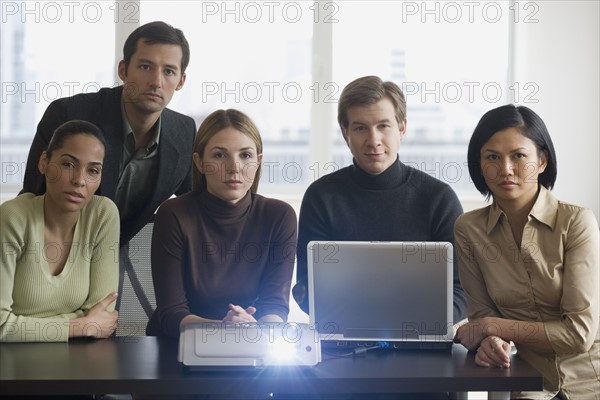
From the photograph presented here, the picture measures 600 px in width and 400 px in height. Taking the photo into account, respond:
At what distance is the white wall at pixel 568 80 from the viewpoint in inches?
175

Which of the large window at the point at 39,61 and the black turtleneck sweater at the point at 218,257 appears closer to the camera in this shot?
the black turtleneck sweater at the point at 218,257

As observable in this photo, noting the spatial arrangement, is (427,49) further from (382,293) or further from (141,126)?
(382,293)

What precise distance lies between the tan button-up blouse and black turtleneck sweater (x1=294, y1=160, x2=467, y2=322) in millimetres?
270

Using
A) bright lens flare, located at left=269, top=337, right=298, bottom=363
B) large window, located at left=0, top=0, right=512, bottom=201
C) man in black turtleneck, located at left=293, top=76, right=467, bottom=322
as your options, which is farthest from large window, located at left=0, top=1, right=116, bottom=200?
bright lens flare, located at left=269, top=337, right=298, bottom=363

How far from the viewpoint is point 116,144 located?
106 inches

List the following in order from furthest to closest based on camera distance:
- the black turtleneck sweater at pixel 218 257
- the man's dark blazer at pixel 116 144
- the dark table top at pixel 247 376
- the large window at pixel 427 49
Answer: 1. the large window at pixel 427 49
2. the man's dark blazer at pixel 116 144
3. the black turtleneck sweater at pixel 218 257
4. the dark table top at pixel 247 376

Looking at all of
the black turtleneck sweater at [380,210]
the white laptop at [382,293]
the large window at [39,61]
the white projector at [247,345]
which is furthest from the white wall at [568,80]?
the white projector at [247,345]

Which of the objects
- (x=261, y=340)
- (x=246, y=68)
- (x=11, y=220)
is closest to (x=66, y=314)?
(x=11, y=220)

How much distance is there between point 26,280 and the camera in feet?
6.99

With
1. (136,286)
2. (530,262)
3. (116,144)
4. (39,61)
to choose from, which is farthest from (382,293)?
(39,61)

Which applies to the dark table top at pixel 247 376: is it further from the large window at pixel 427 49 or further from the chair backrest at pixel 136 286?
the large window at pixel 427 49

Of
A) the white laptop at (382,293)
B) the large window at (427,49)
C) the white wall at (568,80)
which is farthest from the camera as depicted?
the large window at (427,49)

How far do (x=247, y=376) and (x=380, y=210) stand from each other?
943 mm

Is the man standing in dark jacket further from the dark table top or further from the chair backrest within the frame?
the dark table top
